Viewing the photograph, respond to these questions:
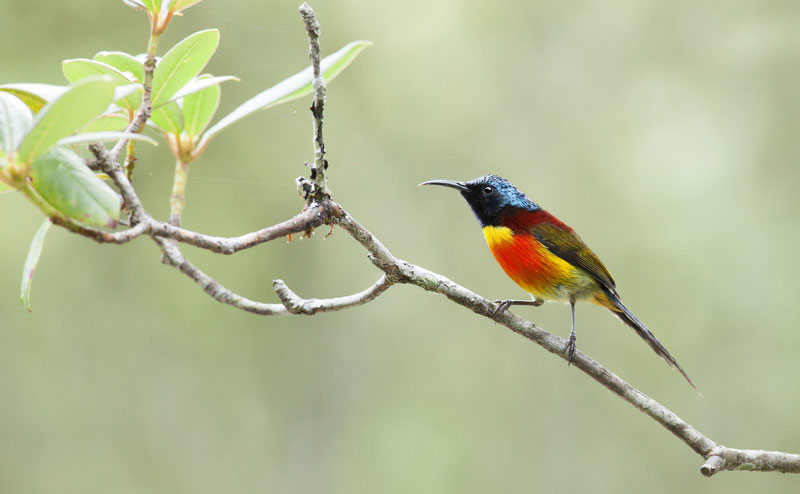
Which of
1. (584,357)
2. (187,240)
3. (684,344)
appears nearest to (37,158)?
(187,240)

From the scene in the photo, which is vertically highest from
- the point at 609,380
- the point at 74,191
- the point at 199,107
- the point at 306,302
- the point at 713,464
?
the point at 199,107

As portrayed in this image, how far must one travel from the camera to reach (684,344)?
5.10m

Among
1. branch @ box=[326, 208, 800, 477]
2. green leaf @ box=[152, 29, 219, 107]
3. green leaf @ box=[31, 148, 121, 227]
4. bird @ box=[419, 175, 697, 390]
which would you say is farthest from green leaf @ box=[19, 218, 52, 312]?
bird @ box=[419, 175, 697, 390]

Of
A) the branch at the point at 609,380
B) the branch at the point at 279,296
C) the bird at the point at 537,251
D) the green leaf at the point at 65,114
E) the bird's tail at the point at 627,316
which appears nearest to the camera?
the green leaf at the point at 65,114

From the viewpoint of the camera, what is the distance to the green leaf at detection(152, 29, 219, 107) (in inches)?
48.1

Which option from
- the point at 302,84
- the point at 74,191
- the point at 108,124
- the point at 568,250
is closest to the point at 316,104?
the point at 302,84

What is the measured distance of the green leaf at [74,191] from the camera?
3.18 feet

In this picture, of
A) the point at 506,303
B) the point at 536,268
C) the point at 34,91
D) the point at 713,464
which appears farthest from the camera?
the point at 536,268

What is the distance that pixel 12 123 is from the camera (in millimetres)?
1013

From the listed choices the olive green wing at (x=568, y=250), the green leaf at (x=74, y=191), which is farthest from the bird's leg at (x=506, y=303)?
the green leaf at (x=74, y=191)

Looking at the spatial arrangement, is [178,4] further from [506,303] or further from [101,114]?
[506,303]

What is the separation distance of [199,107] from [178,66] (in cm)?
16

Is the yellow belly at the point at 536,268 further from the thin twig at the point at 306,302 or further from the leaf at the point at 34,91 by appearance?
the leaf at the point at 34,91

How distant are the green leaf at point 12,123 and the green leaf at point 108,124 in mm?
282
